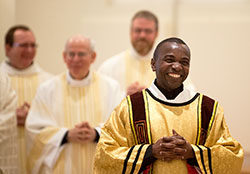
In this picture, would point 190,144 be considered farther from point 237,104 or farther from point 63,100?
point 237,104

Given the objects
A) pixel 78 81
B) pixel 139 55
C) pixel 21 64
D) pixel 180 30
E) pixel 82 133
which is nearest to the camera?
pixel 82 133

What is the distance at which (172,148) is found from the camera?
2.54 meters

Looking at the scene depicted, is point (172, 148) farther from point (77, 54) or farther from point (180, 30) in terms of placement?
point (180, 30)

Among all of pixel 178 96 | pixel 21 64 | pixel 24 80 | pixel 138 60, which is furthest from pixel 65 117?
pixel 178 96

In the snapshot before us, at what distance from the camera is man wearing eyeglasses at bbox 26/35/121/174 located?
4363 mm

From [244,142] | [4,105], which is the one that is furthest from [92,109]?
[244,142]

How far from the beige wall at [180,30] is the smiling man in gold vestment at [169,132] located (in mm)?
4138

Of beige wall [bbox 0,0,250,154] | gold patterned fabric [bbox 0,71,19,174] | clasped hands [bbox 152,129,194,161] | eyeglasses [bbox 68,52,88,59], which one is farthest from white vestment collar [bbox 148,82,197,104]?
beige wall [bbox 0,0,250,154]

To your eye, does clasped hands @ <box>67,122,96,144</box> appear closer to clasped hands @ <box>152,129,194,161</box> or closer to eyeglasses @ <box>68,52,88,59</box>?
eyeglasses @ <box>68,52,88,59</box>

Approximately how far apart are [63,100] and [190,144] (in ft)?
7.50

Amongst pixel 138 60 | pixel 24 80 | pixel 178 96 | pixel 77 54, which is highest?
pixel 77 54

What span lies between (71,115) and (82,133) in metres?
0.41

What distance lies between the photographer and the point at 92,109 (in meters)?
4.66

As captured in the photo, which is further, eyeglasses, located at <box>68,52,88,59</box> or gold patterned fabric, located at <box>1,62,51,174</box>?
gold patterned fabric, located at <box>1,62,51,174</box>
